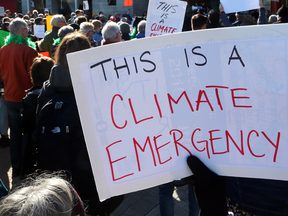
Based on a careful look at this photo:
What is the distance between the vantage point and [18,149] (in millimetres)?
3549

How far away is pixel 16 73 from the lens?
3.56 m

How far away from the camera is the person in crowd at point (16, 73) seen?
139 inches

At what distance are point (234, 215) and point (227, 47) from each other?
745 millimetres

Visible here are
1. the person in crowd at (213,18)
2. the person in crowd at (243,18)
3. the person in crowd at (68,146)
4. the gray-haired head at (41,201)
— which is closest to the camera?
the gray-haired head at (41,201)

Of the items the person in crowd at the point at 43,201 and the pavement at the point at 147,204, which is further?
the pavement at the point at 147,204

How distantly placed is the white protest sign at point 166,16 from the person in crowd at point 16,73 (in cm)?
173

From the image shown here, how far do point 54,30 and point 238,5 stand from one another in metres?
3.10

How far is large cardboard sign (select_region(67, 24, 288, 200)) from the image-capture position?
Result: 1.23 metres

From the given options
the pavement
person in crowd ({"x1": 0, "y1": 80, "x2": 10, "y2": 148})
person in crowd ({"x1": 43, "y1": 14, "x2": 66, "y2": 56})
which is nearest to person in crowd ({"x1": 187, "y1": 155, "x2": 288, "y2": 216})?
the pavement

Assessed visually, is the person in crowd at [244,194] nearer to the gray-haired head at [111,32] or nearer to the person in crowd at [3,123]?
the gray-haired head at [111,32]

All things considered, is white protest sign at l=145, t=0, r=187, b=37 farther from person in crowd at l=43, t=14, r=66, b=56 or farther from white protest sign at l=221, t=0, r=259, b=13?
person in crowd at l=43, t=14, r=66, b=56

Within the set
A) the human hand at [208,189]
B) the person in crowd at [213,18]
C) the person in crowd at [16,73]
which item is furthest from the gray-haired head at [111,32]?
the human hand at [208,189]

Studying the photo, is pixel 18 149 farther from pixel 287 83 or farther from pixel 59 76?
pixel 287 83

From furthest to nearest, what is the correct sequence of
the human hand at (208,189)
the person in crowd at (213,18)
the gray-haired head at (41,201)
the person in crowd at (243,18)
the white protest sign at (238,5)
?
A: 1. the person in crowd at (213,18)
2. the person in crowd at (243,18)
3. the white protest sign at (238,5)
4. the human hand at (208,189)
5. the gray-haired head at (41,201)
